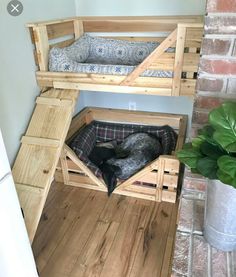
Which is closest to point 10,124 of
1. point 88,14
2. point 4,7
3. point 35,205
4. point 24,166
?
point 24,166

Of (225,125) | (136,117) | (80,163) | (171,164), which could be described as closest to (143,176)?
(171,164)

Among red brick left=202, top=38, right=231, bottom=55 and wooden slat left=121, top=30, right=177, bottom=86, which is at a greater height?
red brick left=202, top=38, right=231, bottom=55

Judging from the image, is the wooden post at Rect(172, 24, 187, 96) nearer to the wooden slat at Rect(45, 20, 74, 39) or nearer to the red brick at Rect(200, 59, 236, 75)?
the red brick at Rect(200, 59, 236, 75)

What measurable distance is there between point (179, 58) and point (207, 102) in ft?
1.74

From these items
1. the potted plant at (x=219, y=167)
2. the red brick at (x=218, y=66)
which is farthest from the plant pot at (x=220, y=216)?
the red brick at (x=218, y=66)

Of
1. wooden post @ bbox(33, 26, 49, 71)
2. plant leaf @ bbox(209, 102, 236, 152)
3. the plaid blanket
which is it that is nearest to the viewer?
plant leaf @ bbox(209, 102, 236, 152)

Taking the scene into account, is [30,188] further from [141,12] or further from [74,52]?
[141,12]

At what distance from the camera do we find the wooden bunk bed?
1.52 m

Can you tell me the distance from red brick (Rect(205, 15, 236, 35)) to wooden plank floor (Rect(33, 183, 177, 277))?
1.26 m

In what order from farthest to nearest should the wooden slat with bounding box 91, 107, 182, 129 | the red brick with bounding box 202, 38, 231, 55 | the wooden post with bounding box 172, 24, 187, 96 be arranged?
1. the wooden slat with bounding box 91, 107, 182, 129
2. the wooden post with bounding box 172, 24, 187, 96
3. the red brick with bounding box 202, 38, 231, 55

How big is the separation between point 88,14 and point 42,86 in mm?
963

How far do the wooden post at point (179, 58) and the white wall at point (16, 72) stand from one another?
99 cm

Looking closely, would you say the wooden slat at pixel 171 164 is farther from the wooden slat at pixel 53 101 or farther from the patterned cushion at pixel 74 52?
the patterned cushion at pixel 74 52

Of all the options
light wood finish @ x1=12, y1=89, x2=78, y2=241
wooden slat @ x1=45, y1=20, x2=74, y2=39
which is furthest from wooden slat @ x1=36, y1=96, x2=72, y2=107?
wooden slat @ x1=45, y1=20, x2=74, y2=39
